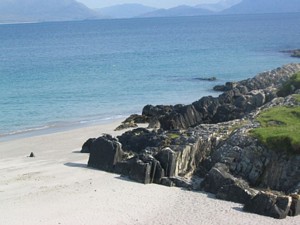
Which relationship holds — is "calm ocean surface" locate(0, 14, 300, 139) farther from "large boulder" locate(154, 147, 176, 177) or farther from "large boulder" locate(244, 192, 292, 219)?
"large boulder" locate(244, 192, 292, 219)

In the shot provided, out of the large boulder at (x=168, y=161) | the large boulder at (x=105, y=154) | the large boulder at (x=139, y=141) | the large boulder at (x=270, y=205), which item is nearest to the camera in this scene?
the large boulder at (x=270, y=205)

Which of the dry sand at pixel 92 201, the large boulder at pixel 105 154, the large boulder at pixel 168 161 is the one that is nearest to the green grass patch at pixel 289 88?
the large boulder at pixel 105 154

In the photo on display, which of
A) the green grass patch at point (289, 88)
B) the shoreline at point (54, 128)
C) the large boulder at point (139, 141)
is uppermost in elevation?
the green grass patch at point (289, 88)

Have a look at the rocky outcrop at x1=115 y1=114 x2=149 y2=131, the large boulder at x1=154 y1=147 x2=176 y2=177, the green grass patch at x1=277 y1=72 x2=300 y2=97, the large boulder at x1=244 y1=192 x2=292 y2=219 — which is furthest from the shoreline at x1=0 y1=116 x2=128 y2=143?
the large boulder at x1=244 y1=192 x2=292 y2=219

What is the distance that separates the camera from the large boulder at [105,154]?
27656 mm

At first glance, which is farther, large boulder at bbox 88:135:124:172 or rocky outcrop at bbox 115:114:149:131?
rocky outcrop at bbox 115:114:149:131

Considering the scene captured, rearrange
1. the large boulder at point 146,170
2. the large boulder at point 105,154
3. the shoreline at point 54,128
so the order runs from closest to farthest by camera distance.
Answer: the large boulder at point 146,170, the large boulder at point 105,154, the shoreline at point 54,128

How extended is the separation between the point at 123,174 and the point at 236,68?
182 feet

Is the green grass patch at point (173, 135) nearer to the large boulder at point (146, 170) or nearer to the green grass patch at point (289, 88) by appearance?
the large boulder at point (146, 170)

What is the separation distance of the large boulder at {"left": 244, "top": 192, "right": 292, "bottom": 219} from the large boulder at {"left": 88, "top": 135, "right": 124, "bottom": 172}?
8.17 meters

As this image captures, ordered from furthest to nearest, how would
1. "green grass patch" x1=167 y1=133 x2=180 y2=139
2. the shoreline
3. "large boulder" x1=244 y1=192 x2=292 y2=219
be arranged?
the shoreline < "green grass patch" x1=167 y1=133 x2=180 y2=139 < "large boulder" x1=244 y1=192 x2=292 y2=219

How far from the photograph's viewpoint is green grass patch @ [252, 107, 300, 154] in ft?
80.9

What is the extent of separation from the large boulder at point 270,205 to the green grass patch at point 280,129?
3947mm

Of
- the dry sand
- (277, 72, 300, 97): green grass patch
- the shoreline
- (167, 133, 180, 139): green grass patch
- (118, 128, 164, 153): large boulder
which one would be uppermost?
(277, 72, 300, 97): green grass patch
